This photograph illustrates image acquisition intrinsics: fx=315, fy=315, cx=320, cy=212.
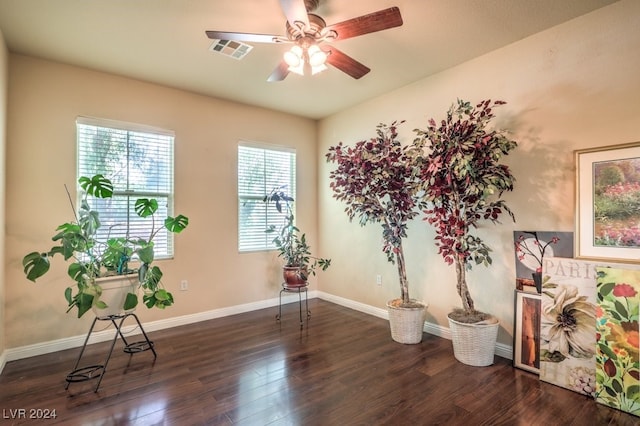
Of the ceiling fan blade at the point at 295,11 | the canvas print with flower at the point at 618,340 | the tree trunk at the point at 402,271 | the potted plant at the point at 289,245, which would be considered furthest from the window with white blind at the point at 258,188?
the canvas print with flower at the point at 618,340

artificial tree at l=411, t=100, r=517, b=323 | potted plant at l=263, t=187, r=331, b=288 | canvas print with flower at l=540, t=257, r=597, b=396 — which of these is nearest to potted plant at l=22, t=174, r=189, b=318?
potted plant at l=263, t=187, r=331, b=288

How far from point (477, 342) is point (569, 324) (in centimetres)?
Answer: 65

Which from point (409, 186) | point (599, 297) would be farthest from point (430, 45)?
point (599, 297)

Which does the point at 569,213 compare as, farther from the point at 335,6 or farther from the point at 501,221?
the point at 335,6

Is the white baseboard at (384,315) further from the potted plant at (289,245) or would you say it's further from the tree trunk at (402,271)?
the potted plant at (289,245)

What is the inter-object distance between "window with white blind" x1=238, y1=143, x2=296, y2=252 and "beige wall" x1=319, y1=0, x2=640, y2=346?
169 cm

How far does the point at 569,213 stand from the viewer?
2.46m

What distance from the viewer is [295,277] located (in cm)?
386

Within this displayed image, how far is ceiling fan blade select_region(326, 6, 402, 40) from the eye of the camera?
1.82 metres

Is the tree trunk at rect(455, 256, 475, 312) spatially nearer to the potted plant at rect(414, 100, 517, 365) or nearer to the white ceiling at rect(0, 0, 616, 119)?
the potted plant at rect(414, 100, 517, 365)

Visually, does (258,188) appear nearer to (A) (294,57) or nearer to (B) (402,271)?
(B) (402,271)

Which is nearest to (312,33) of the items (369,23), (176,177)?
(369,23)

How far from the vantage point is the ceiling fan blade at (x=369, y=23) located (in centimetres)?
182

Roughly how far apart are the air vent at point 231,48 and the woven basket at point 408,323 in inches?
111
